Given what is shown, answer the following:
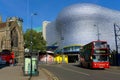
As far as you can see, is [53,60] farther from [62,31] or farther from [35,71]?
[35,71]

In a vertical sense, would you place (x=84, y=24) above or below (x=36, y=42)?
above

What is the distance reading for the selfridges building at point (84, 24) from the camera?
138000 mm

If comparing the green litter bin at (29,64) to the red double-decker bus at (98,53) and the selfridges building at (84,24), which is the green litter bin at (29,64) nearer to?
the red double-decker bus at (98,53)

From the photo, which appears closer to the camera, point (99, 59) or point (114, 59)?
point (99, 59)

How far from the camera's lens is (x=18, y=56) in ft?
315

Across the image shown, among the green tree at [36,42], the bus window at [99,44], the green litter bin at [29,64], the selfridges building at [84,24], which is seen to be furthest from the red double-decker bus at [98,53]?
the selfridges building at [84,24]

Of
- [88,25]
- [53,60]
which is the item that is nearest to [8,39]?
[53,60]

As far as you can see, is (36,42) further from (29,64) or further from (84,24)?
(29,64)

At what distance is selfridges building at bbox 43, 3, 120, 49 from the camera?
138000 millimetres

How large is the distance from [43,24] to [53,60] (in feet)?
283

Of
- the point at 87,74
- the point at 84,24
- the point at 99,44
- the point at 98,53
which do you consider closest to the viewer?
the point at 87,74

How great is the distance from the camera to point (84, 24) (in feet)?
456

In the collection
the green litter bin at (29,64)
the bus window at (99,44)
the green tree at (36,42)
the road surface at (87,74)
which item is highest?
the green tree at (36,42)

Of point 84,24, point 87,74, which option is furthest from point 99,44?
point 84,24
